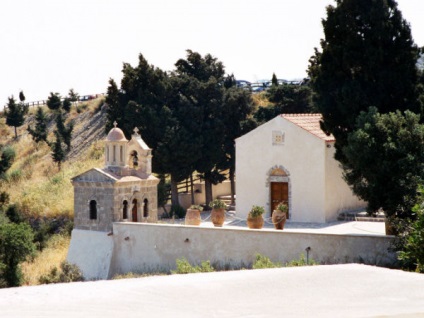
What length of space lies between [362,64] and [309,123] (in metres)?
6.82

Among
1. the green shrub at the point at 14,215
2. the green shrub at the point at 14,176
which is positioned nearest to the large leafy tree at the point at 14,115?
the green shrub at the point at 14,176

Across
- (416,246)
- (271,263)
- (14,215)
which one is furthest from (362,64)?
(14,215)

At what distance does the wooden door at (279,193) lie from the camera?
2838cm


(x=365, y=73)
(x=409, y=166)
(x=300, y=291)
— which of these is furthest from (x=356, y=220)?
(x=300, y=291)

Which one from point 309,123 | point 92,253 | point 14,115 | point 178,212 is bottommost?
point 92,253

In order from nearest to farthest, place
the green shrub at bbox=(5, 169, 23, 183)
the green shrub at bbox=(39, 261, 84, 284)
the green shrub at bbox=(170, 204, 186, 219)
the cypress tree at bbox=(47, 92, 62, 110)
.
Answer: the green shrub at bbox=(39, 261, 84, 284), the green shrub at bbox=(170, 204, 186, 219), the green shrub at bbox=(5, 169, 23, 183), the cypress tree at bbox=(47, 92, 62, 110)

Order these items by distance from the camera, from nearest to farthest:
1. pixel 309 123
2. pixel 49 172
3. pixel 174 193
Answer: pixel 309 123
pixel 174 193
pixel 49 172

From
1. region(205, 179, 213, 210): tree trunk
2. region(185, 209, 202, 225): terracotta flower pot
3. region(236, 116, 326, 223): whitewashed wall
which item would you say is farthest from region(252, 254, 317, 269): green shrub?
region(205, 179, 213, 210): tree trunk

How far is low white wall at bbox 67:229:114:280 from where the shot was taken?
23.7 meters

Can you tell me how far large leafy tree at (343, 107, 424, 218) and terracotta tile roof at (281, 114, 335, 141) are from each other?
789cm

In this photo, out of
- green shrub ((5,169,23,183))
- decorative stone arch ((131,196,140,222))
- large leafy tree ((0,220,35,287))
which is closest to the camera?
large leafy tree ((0,220,35,287))

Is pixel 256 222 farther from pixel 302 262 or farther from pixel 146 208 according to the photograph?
pixel 146 208

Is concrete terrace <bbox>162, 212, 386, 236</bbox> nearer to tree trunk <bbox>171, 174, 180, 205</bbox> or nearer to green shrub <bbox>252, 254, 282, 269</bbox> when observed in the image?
green shrub <bbox>252, 254, 282, 269</bbox>

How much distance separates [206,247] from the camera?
21.7m
